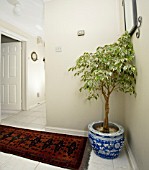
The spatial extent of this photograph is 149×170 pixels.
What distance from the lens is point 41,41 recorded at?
13.9 feet

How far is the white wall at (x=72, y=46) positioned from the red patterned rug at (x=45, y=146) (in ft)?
0.88

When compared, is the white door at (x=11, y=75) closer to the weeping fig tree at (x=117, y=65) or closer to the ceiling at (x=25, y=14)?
the ceiling at (x=25, y=14)

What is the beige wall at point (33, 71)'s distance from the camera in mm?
3440

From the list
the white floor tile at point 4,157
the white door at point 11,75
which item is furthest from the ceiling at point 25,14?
the white floor tile at point 4,157

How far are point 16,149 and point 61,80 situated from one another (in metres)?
1.23

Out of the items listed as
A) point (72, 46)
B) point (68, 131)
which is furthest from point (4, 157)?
point (72, 46)

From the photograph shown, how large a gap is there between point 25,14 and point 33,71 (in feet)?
5.55

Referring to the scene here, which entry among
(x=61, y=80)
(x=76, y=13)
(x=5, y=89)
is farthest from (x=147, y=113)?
(x=5, y=89)

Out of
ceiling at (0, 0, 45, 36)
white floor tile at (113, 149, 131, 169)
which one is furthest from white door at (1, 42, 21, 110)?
white floor tile at (113, 149, 131, 169)

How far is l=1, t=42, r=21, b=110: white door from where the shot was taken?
3393mm

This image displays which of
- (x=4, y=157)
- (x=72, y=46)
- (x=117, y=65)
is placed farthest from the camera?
(x=72, y=46)

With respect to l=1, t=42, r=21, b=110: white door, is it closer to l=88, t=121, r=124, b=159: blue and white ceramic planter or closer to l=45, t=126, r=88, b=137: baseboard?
l=45, t=126, r=88, b=137: baseboard

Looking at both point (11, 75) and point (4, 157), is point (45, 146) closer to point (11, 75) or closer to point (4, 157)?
point (4, 157)

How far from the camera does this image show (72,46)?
6.42 feet
